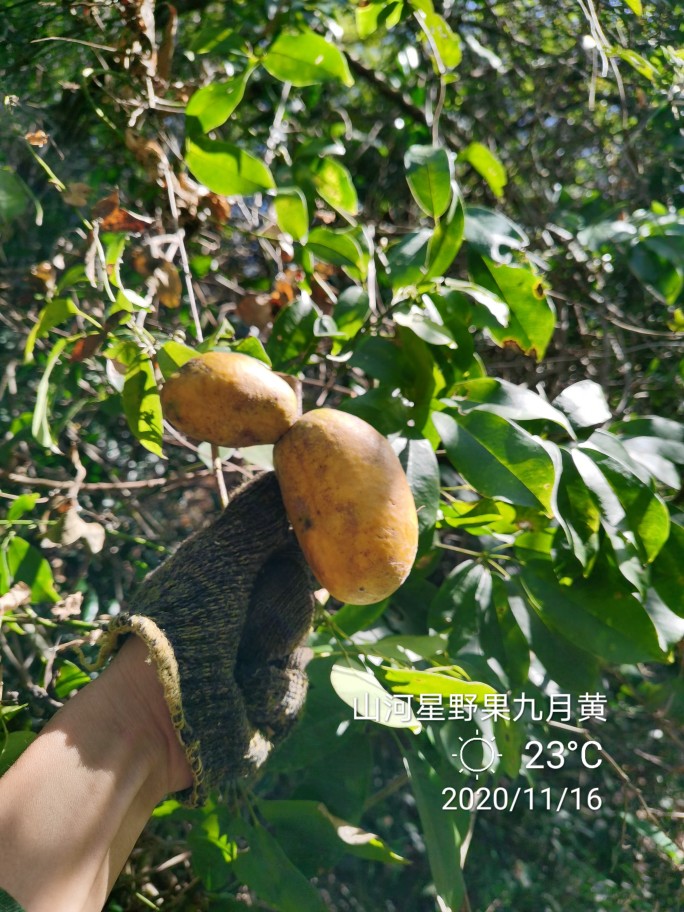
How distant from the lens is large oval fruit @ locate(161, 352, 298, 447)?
772mm

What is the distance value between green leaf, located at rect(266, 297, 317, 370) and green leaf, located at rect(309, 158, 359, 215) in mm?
202

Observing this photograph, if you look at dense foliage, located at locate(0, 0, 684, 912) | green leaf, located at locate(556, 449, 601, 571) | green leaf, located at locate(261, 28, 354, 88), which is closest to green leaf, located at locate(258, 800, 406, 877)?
dense foliage, located at locate(0, 0, 684, 912)

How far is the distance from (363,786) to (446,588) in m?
0.26

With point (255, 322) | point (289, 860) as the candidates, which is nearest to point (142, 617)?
point (289, 860)

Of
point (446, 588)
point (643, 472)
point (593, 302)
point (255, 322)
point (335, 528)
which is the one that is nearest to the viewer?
point (335, 528)

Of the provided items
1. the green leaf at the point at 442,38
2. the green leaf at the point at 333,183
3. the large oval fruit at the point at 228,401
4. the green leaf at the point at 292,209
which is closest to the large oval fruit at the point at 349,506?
the large oval fruit at the point at 228,401

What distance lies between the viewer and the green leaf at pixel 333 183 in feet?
3.71

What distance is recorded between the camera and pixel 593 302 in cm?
148

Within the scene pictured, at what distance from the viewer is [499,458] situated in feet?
2.68

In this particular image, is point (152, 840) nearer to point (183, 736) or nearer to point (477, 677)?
point (183, 736)

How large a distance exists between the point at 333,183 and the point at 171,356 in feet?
1.42

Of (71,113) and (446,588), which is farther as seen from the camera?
(71,113)

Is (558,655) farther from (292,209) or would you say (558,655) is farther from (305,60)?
(305,60)

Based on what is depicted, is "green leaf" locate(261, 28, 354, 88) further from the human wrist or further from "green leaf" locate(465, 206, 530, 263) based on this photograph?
the human wrist
